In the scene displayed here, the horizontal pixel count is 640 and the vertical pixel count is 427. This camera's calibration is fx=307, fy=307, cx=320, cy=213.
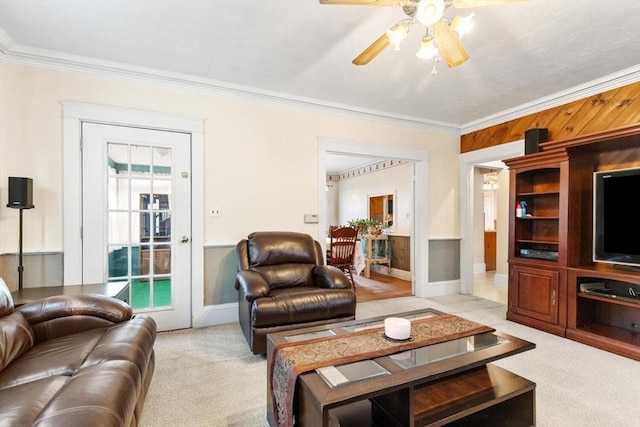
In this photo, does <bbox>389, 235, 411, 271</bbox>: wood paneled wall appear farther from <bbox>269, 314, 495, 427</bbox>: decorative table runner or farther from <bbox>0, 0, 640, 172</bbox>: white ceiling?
<bbox>269, 314, 495, 427</bbox>: decorative table runner

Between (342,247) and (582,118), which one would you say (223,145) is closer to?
(342,247)

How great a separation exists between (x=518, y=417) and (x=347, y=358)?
877 mm

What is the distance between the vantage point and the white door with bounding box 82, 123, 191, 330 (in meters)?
2.82

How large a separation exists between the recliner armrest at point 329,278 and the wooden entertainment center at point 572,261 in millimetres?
2030

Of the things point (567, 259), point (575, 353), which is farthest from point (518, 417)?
point (567, 259)

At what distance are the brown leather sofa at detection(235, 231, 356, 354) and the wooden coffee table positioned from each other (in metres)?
0.66

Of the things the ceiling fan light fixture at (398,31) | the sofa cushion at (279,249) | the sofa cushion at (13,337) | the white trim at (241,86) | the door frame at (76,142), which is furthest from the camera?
the sofa cushion at (279,249)

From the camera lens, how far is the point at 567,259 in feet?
9.55

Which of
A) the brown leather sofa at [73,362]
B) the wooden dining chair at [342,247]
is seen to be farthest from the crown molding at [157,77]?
the brown leather sofa at [73,362]

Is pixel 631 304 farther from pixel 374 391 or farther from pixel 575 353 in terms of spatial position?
pixel 374 391

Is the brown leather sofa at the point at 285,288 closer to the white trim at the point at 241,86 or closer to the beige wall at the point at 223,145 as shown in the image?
the beige wall at the point at 223,145

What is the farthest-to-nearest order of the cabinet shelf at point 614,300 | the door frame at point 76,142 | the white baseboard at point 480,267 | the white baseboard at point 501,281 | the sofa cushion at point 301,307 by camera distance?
1. the white baseboard at point 480,267
2. the white baseboard at point 501,281
3. the door frame at point 76,142
4. the cabinet shelf at point 614,300
5. the sofa cushion at point 301,307

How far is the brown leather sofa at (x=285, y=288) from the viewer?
2340mm

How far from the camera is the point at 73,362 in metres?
1.39
